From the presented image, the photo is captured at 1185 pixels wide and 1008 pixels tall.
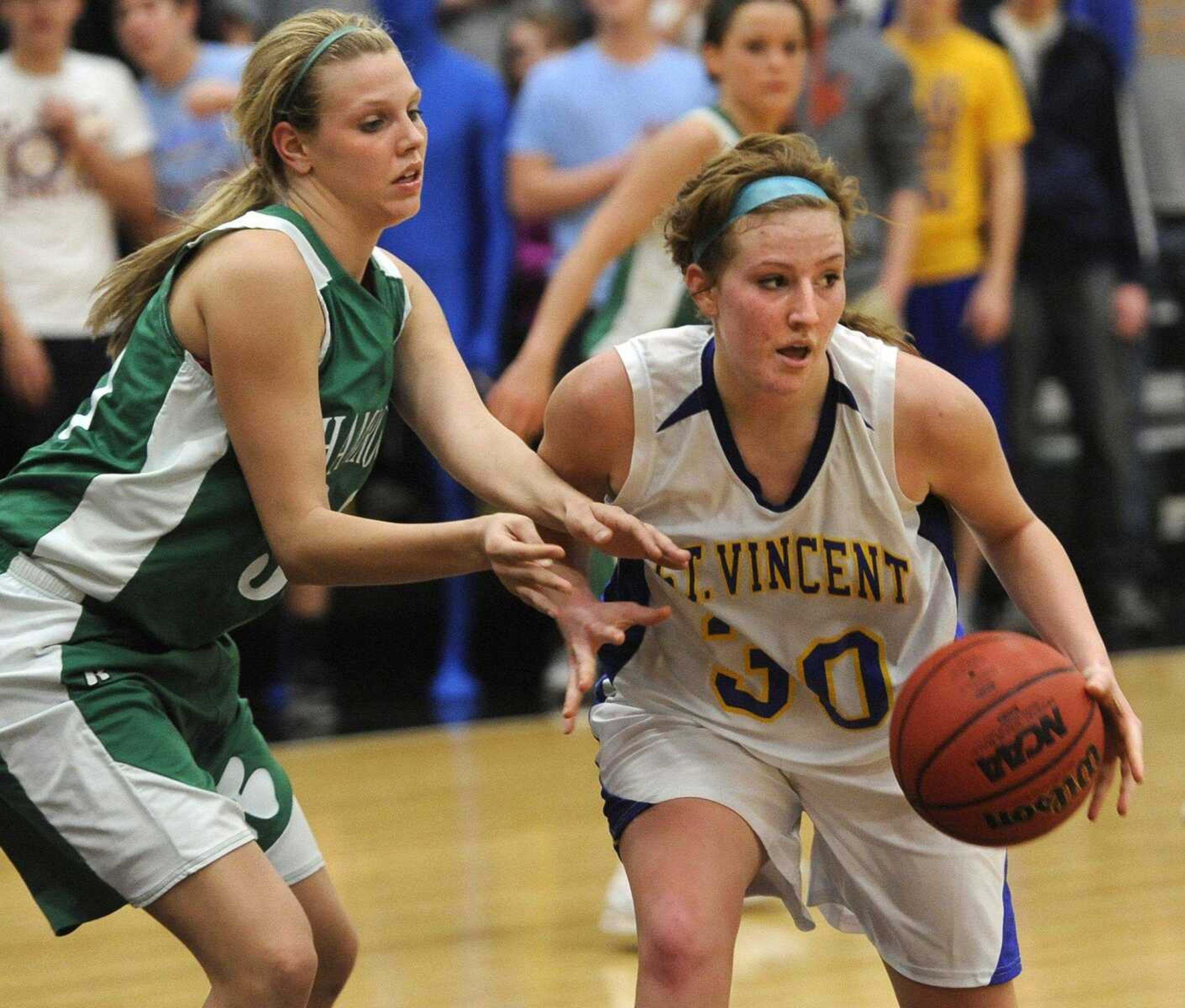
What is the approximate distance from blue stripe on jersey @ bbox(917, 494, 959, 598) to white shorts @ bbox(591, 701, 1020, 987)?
0.30 meters

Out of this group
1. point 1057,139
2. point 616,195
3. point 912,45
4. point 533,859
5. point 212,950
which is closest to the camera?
point 212,950

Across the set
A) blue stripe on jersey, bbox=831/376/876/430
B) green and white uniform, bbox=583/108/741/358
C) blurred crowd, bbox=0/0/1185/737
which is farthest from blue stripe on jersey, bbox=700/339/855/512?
blurred crowd, bbox=0/0/1185/737

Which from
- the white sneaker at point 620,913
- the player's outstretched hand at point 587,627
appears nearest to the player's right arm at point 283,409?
the player's outstretched hand at point 587,627

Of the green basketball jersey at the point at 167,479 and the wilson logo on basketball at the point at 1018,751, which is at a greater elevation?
the green basketball jersey at the point at 167,479

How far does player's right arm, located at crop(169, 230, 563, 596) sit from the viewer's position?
8.09 feet

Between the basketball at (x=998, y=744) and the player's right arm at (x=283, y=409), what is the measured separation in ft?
2.09

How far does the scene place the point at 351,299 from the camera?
105 inches

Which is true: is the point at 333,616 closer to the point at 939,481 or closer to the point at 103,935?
the point at 103,935

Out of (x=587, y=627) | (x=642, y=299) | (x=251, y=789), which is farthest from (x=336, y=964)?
(x=642, y=299)

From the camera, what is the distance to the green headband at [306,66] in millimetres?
2643

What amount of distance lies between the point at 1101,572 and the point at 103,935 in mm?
4481

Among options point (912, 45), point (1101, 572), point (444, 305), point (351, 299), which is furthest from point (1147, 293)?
point (351, 299)

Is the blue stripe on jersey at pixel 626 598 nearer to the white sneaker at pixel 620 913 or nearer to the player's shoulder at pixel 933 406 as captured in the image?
the player's shoulder at pixel 933 406

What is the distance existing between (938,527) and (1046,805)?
480mm
